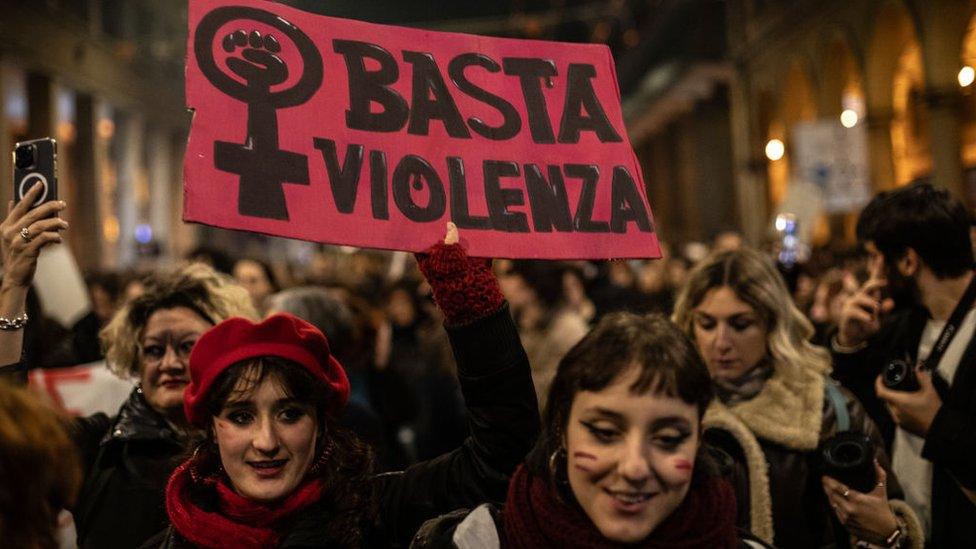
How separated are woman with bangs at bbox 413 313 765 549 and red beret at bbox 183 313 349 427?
63 cm

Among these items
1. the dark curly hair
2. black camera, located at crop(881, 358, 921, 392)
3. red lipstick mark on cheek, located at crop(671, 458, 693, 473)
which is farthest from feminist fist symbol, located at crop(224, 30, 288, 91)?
black camera, located at crop(881, 358, 921, 392)

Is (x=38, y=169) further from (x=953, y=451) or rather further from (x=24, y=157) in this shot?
(x=953, y=451)

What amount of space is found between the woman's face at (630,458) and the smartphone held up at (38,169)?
1.67 metres

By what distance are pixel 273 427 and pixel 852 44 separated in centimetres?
1840

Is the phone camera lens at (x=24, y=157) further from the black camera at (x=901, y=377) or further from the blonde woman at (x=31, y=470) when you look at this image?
the black camera at (x=901, y=377)

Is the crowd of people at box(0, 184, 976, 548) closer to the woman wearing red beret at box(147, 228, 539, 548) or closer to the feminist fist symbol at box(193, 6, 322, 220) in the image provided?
the woman wearing red beret at box(147, 228, 539, 548)

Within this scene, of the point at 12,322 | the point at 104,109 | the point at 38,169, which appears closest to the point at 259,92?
the point at 38,169

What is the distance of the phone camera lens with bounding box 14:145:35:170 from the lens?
10.1ft

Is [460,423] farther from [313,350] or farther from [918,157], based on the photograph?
[918,157]

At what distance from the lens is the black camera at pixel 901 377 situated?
11.0ft

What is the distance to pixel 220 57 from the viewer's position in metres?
2.97

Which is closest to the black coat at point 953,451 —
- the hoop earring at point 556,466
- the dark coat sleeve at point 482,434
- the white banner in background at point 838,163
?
the dark coat sleeve at point 482,434

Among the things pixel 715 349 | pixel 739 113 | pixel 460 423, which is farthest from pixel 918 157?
pixel 715 349

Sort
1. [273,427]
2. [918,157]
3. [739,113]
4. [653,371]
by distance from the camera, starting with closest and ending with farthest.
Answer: [653,371], [273,427], [918,157], [739,113]
